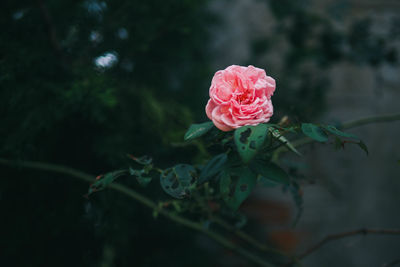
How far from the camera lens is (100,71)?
1.02 m

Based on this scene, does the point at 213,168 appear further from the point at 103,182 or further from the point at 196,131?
the point at 103,182

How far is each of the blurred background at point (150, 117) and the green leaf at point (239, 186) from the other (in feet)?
1.25

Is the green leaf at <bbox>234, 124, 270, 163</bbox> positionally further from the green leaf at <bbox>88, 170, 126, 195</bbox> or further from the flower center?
the green leaf at <bbox>88, 170, 126, 195</bbox>

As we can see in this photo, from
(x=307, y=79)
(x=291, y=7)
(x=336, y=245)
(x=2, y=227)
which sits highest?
(x=291, y=7)

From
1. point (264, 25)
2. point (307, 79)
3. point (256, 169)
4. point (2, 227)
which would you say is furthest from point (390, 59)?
point (2, 227)

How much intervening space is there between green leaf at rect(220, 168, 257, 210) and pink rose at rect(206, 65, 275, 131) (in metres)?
0.08

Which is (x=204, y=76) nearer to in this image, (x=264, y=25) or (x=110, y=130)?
(x=110, y=130)

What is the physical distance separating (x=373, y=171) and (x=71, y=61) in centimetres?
169

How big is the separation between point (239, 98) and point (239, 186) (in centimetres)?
16

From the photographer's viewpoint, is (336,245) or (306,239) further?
(306,239)

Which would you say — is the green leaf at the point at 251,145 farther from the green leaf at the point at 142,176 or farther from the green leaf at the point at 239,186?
the green leaf at the point at 142,176

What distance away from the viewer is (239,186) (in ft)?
1.56

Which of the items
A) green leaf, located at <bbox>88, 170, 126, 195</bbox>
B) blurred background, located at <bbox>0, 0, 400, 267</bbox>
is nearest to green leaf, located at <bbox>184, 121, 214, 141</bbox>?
green leaf, located at <bbox>88, 170, 126, 195</bbox>

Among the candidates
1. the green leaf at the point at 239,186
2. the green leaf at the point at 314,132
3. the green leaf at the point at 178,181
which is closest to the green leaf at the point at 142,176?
the green leaf at the point at 178,181
